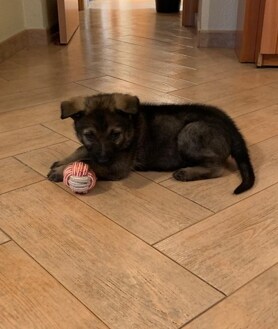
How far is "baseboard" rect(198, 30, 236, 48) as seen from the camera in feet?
13.1

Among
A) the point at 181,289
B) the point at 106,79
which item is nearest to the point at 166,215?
the point at 181,289

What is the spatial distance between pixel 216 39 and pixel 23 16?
171cm

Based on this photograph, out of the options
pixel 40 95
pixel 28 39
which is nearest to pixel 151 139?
pixel 40 95

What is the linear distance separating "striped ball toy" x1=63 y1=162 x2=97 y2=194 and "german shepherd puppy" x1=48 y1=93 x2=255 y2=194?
2.2 inches

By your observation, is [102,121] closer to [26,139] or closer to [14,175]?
[14,175]

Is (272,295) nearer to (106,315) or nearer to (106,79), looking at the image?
(106,315)

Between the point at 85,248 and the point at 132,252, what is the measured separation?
0.46 feet

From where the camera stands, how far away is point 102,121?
62.6 inches

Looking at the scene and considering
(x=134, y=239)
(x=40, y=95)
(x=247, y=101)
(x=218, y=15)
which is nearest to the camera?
(x=134, y=239)

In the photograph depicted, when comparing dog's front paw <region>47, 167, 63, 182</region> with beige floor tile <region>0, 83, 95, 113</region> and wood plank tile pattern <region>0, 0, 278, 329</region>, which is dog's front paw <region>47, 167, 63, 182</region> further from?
beige floor tile <region>0, 83, 95, 113</region>

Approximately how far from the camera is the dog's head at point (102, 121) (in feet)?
5.24

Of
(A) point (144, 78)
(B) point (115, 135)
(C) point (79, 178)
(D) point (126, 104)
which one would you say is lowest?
(A) point (144, 78)

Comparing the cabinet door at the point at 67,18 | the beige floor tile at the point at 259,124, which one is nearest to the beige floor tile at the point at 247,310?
the beige floor tile at the point at 259,124

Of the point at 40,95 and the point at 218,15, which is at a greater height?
the point at 218,15
